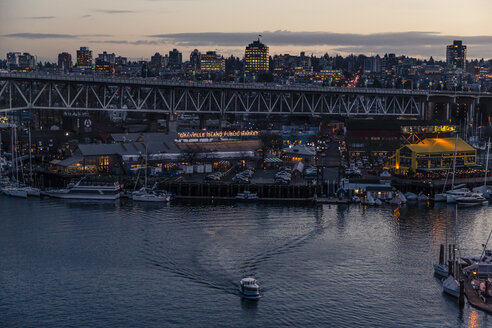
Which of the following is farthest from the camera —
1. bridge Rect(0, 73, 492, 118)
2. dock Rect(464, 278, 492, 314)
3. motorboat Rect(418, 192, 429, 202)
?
bridge Rect(0, 73, 492, 118)

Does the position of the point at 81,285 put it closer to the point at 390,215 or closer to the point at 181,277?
the point at 181,277

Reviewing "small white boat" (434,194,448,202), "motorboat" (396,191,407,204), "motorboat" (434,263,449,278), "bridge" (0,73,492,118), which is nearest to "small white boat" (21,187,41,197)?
"bridge" (0,73,492,118)

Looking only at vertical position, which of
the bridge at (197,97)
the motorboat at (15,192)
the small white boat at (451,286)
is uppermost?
the bridge at (197,97)

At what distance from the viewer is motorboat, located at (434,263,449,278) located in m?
23.2

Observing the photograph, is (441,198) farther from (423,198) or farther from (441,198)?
(423,198)

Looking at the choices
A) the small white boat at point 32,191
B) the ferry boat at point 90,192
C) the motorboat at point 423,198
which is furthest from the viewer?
the motorboat at point 423,198

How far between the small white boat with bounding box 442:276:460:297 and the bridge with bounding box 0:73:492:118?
3219cm

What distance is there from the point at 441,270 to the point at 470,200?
551 inches

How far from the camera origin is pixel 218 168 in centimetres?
4406

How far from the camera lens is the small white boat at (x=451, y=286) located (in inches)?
850

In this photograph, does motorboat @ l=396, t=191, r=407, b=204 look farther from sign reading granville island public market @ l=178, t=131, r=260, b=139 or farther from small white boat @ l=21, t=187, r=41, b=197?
small white boat @ l=21, t=187, r=41, b=197

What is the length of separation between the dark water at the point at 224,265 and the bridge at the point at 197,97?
54.6 ft

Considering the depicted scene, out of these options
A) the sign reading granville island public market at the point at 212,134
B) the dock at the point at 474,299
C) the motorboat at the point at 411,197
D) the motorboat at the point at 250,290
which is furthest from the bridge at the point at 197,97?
the dock at the point at 474,299

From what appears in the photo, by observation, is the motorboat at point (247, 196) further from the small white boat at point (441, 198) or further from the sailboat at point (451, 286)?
the sailboat at point (451, 286)
